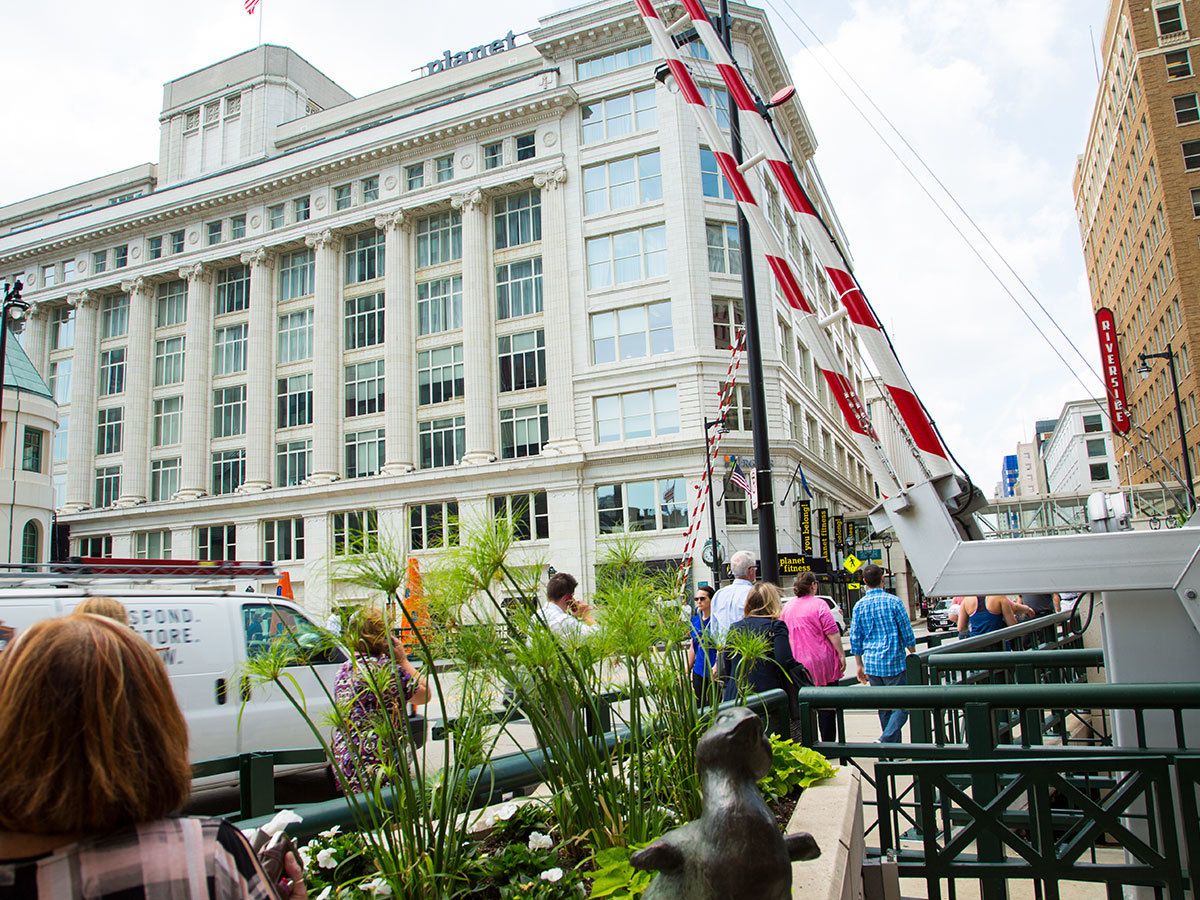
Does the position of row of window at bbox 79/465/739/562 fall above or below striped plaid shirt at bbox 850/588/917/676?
above

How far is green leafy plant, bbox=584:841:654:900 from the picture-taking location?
2.59 metres

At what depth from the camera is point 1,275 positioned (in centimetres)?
6034

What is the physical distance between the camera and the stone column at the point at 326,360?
153ft

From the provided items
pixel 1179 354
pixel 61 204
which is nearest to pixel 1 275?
pixel 61 204

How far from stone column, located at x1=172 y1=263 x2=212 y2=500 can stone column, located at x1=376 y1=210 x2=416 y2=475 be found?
42.1 ft

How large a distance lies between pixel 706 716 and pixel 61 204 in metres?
79.1

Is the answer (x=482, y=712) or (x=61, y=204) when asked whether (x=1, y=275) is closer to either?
(x=61, y=204)

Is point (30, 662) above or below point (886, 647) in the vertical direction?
above

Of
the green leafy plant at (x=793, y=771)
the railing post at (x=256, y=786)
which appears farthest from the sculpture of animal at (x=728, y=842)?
the railing post at (x=256, y=786)

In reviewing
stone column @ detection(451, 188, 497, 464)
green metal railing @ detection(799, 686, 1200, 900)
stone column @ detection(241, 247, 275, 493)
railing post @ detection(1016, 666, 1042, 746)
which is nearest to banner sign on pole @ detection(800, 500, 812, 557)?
stone column @ detection(451, 188, 497, 464)

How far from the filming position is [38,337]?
188 feet

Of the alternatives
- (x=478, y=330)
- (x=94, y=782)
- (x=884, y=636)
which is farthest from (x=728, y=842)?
(x=478, y=330)

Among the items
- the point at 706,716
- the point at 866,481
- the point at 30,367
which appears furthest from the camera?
the point at 866,481

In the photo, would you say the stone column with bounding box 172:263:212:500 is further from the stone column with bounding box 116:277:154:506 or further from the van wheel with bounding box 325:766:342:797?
the van wheel with bounding box 325:766:342:797
